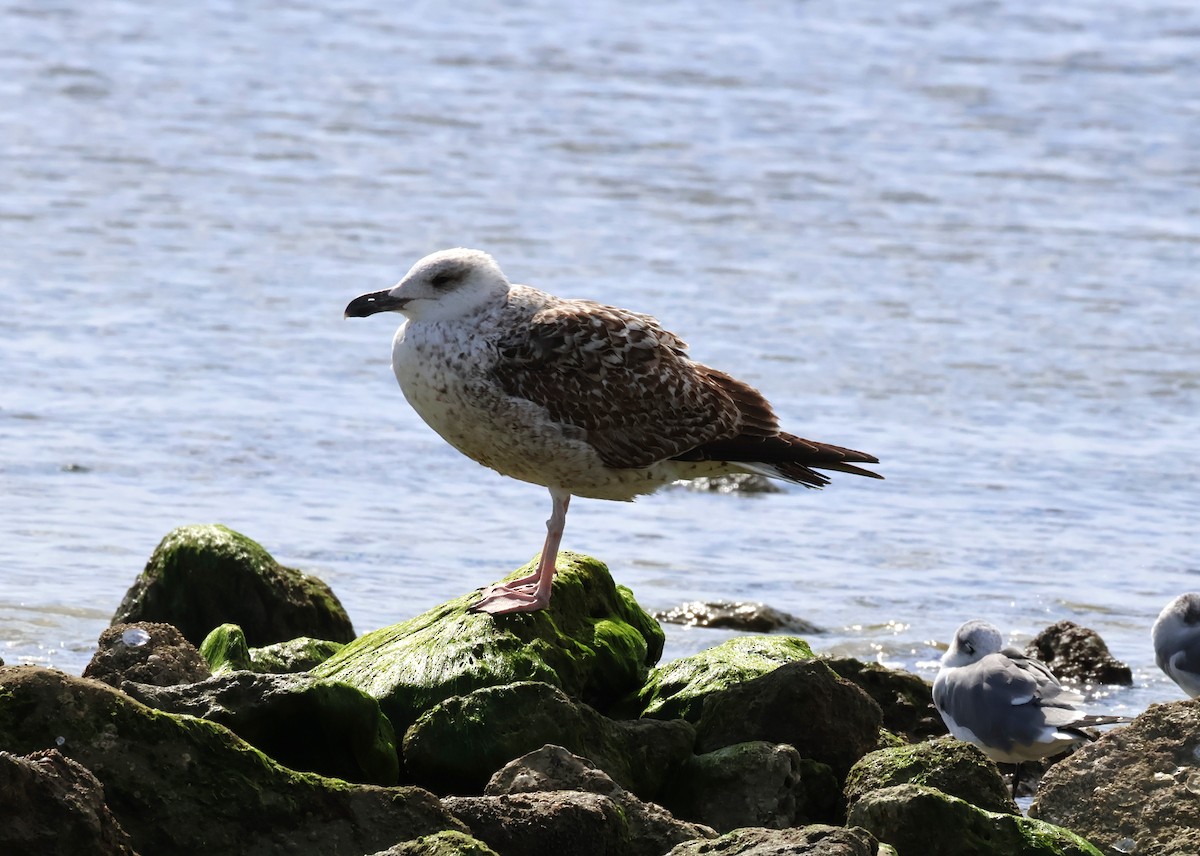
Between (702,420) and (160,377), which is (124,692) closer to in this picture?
(702,420)

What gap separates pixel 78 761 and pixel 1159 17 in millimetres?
28755

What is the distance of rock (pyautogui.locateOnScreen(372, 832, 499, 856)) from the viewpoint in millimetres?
4828

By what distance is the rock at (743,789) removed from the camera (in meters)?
6.05

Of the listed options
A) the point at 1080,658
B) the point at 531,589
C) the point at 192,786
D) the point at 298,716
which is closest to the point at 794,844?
the point at 192,786

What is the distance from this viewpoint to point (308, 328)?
14.4 meters

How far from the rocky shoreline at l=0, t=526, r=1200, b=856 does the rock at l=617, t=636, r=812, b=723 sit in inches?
0.5

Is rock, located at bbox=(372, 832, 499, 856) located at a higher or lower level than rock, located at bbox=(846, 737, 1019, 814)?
higher

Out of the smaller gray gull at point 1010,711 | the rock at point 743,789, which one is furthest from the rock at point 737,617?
the rock at point 743,789

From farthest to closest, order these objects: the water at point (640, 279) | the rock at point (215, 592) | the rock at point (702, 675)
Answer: the water at point (640, 279) → the rock at point (215, 592) → the rock at point (702, 675)

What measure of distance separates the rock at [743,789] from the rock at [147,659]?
5.39 ft

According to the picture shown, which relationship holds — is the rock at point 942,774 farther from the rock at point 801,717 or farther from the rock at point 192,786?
the rock at point 192,786

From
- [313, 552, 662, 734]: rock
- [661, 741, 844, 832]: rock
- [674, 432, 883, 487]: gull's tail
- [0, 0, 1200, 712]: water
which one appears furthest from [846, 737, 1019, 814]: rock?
[0, 0, 1200, 712]: water

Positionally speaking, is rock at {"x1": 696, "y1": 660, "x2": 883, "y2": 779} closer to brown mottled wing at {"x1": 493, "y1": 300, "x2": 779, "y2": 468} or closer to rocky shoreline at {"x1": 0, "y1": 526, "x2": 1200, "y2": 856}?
rocky shoreline at {"x1": 0, "y1": 526, "x2": 1200, "y2": 856}

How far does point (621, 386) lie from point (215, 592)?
189 centimetres
